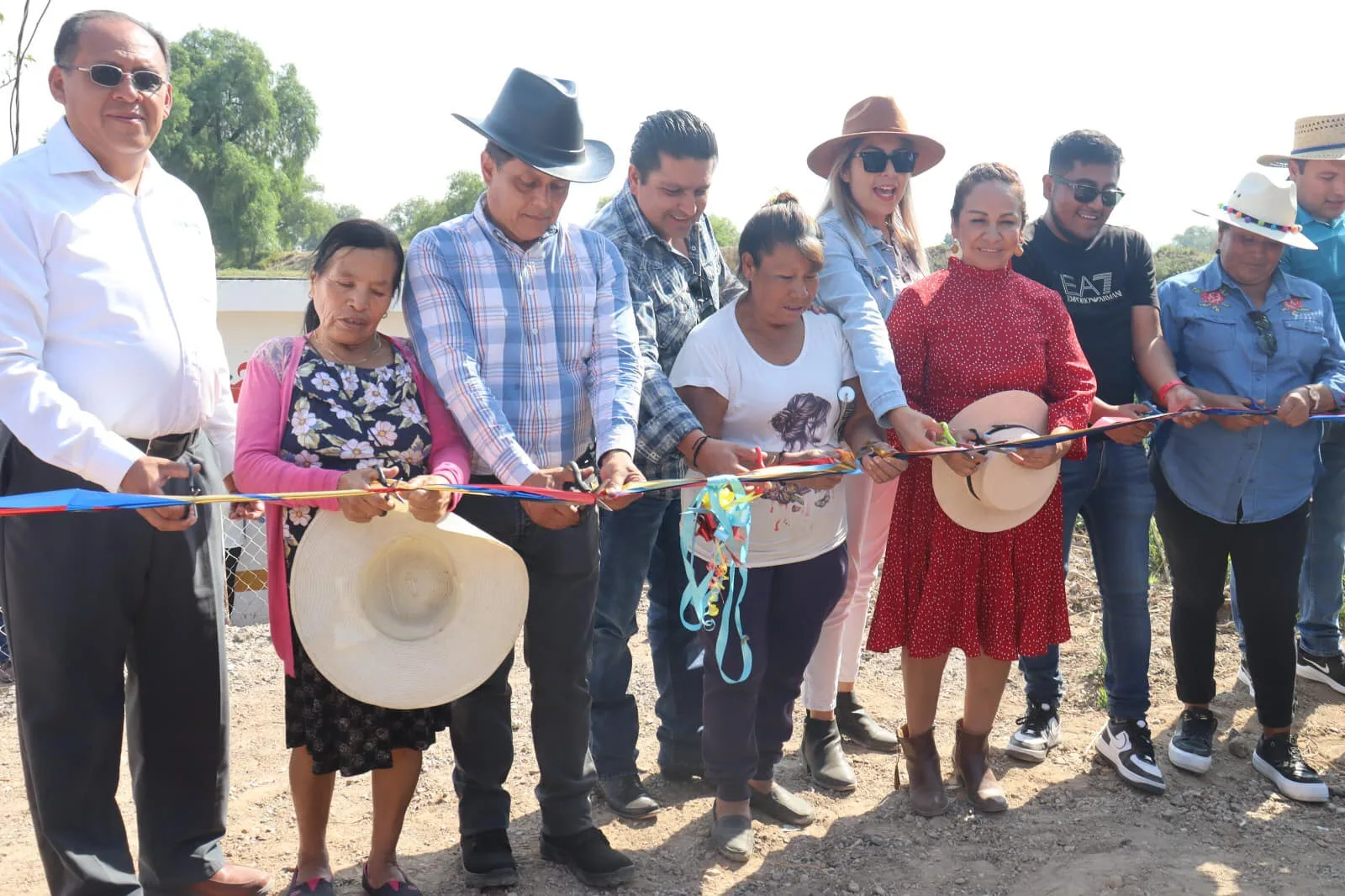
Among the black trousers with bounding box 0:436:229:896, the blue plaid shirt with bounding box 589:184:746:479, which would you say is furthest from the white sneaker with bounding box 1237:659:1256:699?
the black trousers with bounding box 0:436:229:896

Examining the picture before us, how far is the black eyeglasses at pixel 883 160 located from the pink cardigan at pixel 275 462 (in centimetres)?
202

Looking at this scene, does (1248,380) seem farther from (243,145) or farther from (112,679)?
(243,145)

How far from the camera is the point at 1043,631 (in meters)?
3.76

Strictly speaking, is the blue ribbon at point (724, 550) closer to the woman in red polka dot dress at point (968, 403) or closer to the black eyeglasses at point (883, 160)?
the woman in red polka dot dress at point (968, 403)

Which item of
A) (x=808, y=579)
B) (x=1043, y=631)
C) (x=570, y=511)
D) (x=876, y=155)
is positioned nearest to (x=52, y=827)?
(x=570, y=511)

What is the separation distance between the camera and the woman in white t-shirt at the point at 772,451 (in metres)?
3.54

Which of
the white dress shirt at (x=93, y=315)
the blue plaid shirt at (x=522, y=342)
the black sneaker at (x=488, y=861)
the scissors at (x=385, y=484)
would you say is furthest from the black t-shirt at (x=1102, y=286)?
the white dress shirt at (x=93, y=315)

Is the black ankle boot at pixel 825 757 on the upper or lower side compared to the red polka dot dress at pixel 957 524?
lower

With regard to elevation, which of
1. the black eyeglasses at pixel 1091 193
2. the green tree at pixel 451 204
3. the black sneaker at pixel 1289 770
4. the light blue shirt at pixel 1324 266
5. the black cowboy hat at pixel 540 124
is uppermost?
the green tree at pixel 451 204

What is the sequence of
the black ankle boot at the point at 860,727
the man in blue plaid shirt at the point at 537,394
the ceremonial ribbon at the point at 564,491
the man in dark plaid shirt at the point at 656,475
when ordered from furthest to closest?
the black ankle boot at the point at 860,727
the man in dark plaid shirt at the point at 656,475
the man in blue plaid shirt at the point at 537,394
the ceremonial ribbon at the point at 564,491

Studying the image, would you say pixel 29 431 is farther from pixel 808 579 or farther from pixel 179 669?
pixel 808 579

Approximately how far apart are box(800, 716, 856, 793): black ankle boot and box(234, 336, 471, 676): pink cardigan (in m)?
1.86

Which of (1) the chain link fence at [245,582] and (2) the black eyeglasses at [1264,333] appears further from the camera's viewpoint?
(1) the chain link fence at [245,582]

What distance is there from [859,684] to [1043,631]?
66.0 inches
